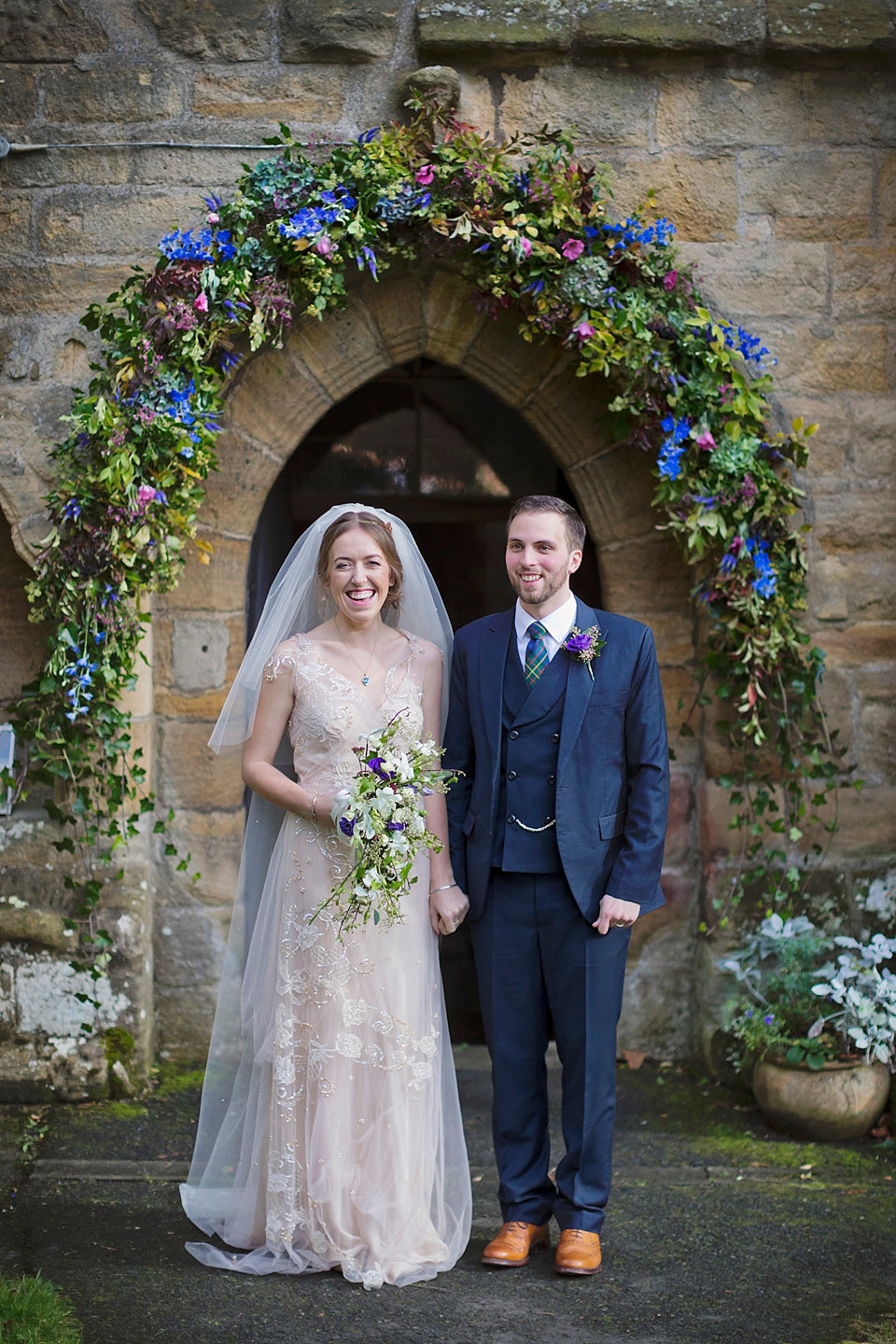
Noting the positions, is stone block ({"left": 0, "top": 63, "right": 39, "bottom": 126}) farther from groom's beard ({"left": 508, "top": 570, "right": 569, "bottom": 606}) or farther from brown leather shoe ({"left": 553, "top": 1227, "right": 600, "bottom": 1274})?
brown leather shoe ({"left": 553, "top": 1227, "right": 600, "bottom": 1274})

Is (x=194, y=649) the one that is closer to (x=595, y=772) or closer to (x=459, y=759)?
(x=459, y=759)

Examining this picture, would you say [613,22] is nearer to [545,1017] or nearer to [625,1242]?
[545,1017]

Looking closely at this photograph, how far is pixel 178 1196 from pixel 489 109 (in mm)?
3783

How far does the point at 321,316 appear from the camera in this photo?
167 inches

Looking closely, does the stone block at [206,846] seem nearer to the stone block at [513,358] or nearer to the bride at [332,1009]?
the bride at [332,1009]

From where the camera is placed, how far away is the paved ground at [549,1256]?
276cm

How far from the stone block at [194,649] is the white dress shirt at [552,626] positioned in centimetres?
172

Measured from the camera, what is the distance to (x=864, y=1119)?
3896mm

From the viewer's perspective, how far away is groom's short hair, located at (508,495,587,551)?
293 centimetres

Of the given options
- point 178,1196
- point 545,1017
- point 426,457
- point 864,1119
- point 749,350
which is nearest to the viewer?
point 545,1017

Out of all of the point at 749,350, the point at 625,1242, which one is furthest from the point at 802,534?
the point at 625,1242

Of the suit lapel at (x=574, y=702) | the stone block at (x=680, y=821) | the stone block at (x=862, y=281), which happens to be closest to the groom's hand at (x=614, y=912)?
the suit lapel at (x=574, y=702)

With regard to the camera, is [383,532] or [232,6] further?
[232,6]

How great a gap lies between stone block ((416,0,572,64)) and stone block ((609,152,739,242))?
0.52m
